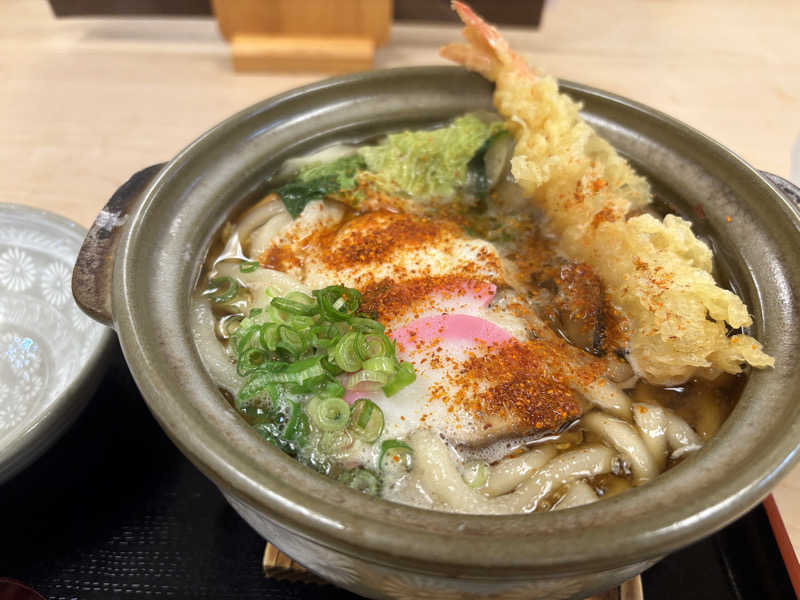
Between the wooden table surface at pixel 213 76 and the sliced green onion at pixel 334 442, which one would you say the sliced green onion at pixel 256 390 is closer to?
the sliced green onion at pixel 334 442

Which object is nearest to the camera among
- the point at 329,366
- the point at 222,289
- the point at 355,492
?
the point at 355,492

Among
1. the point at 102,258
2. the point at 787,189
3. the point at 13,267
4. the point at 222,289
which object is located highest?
the point at 787,189

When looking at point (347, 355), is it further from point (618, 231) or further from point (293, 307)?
point (618, 231)

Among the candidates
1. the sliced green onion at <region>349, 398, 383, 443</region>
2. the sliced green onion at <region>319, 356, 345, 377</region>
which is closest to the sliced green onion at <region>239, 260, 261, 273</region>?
the sliced green onion at <region>319, 356, 345, 377</region>

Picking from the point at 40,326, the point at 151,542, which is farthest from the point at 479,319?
the point at 40,326

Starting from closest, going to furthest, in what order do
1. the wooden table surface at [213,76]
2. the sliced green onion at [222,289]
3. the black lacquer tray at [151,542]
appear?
the black lacquer tray at [151,542]
the sliced green onion at [222,289]
the wooden table surface at [213,76]

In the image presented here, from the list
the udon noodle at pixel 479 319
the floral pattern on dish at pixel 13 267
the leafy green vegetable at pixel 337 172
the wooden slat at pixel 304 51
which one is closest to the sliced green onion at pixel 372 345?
the udon noodle at pixel 479 319

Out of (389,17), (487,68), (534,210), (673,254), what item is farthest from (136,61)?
(673,254)

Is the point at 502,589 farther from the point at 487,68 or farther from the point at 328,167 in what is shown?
the point at 487,68
